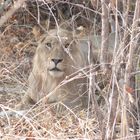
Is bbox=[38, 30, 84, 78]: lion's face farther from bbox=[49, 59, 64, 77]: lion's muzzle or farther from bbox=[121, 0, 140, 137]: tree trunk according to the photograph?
bbox=[121, 0, 140, 137]: tree trunk

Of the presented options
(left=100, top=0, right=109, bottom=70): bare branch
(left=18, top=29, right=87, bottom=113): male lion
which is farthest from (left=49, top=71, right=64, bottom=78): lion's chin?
(left=100, top=0, right=109, bottom=70): bare branch

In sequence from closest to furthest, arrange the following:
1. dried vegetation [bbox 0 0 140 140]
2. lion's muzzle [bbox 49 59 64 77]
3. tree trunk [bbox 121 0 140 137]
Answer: tree trunk [bbox 121 0 140 137] < dried vegetation [bbox 0 0 140 140] < lion's muzzle [bbox 49 59 64 77]

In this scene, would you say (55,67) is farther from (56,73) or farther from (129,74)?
(129,74)

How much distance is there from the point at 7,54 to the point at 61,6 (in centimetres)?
171

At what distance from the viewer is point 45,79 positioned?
18.0 feet

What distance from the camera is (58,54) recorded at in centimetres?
529

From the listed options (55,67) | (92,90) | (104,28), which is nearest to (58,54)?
(55,67)

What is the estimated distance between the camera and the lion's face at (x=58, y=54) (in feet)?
17.2

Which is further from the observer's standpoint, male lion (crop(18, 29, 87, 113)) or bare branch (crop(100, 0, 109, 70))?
male lion (crop(18, 29, 87, 113))

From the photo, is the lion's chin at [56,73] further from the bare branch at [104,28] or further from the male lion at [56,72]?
the bare branch at [104,28]

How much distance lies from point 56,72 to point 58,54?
0.17 meters

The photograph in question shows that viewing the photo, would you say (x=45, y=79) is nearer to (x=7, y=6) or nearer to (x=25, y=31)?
(x=7, y=6)

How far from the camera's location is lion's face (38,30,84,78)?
17.2 ft

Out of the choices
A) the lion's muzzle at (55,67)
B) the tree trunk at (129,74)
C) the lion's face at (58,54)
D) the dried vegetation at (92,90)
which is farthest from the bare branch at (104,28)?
the lion's muzzle at (55,67)
